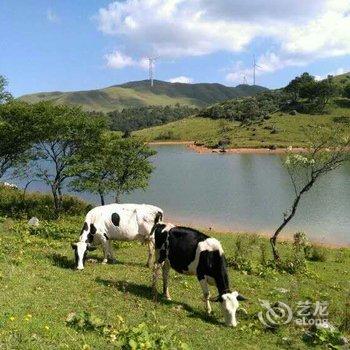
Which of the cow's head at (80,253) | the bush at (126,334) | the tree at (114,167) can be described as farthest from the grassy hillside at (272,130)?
the bush at (126,334)

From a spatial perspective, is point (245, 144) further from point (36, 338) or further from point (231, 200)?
point (36, 338)

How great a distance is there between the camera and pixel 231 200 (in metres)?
62.3

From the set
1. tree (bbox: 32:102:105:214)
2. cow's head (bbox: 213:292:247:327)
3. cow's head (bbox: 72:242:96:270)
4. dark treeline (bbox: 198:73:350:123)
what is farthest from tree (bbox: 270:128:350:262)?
dark treeline (bbox: 198:73:350:123)

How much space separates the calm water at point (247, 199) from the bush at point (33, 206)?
38.9 ft

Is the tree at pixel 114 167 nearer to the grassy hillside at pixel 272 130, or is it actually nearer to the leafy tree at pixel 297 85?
the grassy hillside at pixel 272 130

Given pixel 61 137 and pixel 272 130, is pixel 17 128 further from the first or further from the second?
pixel 272 130

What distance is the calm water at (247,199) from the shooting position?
47.5m

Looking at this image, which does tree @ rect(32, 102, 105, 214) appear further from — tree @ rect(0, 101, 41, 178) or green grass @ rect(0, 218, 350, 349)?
green grass @ rect(0, 218, 350, 349)

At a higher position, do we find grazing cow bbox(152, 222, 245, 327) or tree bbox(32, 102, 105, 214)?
tree bbox(32, 102, 105, 214)

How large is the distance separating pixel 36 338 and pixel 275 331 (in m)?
7.65

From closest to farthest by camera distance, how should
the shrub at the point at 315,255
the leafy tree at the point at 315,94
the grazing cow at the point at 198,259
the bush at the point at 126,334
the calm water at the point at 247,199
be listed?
the bush at the point at 126,334 → the grazing cow at the point at 198,259 → the shrub at the point at 315,255 → the calm water at the point at 247,199 → the leafy tree at the point at 315,94

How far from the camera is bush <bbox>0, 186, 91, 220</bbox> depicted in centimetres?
3766

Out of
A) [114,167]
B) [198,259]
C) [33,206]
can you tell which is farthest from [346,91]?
[198,259]

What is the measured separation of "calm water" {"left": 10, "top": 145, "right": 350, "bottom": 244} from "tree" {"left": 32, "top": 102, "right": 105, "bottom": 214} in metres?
14.8
